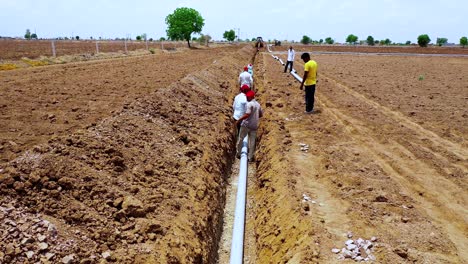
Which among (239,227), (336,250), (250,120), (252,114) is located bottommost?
(239,227)

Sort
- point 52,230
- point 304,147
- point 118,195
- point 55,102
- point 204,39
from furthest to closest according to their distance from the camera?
point 204,39 → point 55,102 → point 304,147 → point 118,195 → point 52,230

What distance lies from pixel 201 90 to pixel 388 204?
8.53 metres

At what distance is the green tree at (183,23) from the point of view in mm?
64375

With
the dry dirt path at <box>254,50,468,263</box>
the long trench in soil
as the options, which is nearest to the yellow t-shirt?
the dry dirt path at <box>254,50,468,263</box>

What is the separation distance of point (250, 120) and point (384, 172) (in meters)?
3.22

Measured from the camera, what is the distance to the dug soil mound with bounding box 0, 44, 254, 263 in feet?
12.7

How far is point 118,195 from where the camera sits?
16.4ft

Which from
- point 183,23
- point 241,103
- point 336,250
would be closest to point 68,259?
point 336,250

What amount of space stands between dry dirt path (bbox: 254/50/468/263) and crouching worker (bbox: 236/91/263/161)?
3.14 ft

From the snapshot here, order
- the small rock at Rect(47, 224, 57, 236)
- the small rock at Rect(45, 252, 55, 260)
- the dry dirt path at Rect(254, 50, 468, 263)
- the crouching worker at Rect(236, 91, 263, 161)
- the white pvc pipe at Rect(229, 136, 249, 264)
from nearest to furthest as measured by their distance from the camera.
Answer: the small rock at Rect(45, 252, 55, 260) < the small rock at Rect(47, 224, 57, 236) < the dry dirt path at Rect(254, 50, 468, 263) < the white pvc pipe at Rect(229, 136, 249, 264) < the crouching worker at Rect(236, 91, 263, 161)

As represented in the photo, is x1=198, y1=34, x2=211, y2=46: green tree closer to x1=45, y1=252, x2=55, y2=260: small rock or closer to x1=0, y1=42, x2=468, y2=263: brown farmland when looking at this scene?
x1=0, y1=42, x2=468, y2=263: brown farmland

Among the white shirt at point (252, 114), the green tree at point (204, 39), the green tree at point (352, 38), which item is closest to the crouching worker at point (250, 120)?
the white shirt at point (252, 114)

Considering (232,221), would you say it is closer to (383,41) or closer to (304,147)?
(304,147)

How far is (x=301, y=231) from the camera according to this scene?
17.4 feet
